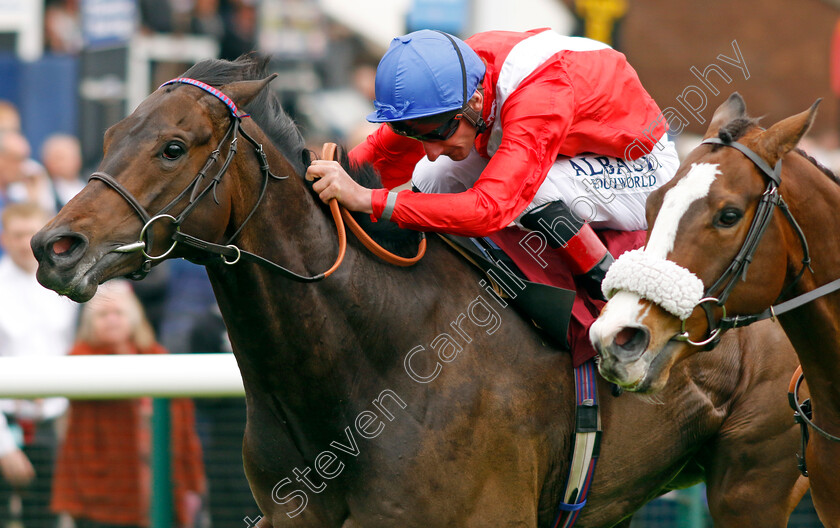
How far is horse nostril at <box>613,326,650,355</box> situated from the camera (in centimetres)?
260

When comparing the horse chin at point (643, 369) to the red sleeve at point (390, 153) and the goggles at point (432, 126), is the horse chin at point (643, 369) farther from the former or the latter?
the red sleeve at point (390, 153)

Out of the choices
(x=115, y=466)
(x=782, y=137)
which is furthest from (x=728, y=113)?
(x=115, y=466)

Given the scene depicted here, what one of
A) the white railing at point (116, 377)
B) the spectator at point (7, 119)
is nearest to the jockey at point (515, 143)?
the white railing at point (116, 377)

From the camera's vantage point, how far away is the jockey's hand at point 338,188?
3051 millimetres

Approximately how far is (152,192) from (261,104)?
52 cm

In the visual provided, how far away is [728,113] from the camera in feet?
9.59

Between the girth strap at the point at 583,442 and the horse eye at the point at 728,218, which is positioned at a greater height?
the horse eye at the point at 728,218

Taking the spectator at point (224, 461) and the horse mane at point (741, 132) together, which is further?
the spectator at point (224, 461)

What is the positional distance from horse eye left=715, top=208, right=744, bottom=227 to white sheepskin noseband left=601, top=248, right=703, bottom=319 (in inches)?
6.3

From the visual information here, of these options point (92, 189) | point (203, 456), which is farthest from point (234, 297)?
point (203, 456)

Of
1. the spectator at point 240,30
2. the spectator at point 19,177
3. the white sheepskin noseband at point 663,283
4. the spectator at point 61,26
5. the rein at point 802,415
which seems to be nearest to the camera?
the white sheepskin noseband at point 663,283

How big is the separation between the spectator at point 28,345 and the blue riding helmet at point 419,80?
8.53 feet

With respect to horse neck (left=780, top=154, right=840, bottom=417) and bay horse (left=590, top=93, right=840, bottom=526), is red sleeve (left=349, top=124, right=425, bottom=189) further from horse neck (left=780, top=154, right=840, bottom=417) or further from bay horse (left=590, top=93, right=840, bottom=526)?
horse neck (left=780, top=154, right=840, bottom=417)

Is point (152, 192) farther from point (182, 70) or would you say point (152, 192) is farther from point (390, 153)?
point (182, 70)
